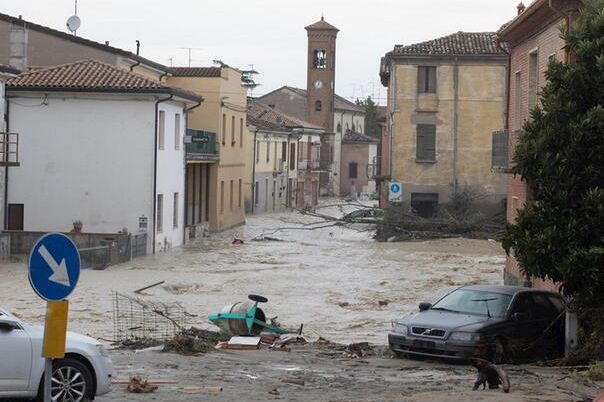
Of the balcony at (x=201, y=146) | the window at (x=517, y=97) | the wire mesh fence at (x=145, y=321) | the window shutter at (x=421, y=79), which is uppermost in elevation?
the window shutter at (x=421, y=79)

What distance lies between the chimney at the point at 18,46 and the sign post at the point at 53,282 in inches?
1676

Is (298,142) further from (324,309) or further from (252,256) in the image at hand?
(324,309)

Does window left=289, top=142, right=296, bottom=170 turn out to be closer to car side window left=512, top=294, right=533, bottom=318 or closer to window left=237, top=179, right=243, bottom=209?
window left=237, top=179, right=243, bottom=209

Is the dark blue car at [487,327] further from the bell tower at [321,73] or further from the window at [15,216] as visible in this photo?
the bell tower at [321,73]

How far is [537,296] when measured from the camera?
63.8 feet

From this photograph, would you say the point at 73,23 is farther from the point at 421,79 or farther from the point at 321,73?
the point at 321,73

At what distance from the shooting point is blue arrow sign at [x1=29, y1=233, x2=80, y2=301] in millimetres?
9195

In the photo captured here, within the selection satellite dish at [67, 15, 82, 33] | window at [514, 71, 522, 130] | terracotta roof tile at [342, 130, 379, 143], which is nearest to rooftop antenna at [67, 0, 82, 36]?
satellite dish at [67, 15, 82, 33]

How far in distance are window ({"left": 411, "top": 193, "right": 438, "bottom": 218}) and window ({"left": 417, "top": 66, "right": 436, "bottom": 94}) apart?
17.3 ft

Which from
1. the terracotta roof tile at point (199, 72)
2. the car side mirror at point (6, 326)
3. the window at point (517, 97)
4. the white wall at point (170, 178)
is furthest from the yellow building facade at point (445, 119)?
the car side mirror at point (6, 326)

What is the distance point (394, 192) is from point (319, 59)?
60.2 meters

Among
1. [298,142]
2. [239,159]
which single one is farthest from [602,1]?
[298,142]

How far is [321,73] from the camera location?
115 meters

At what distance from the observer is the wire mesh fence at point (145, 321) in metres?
22.6
